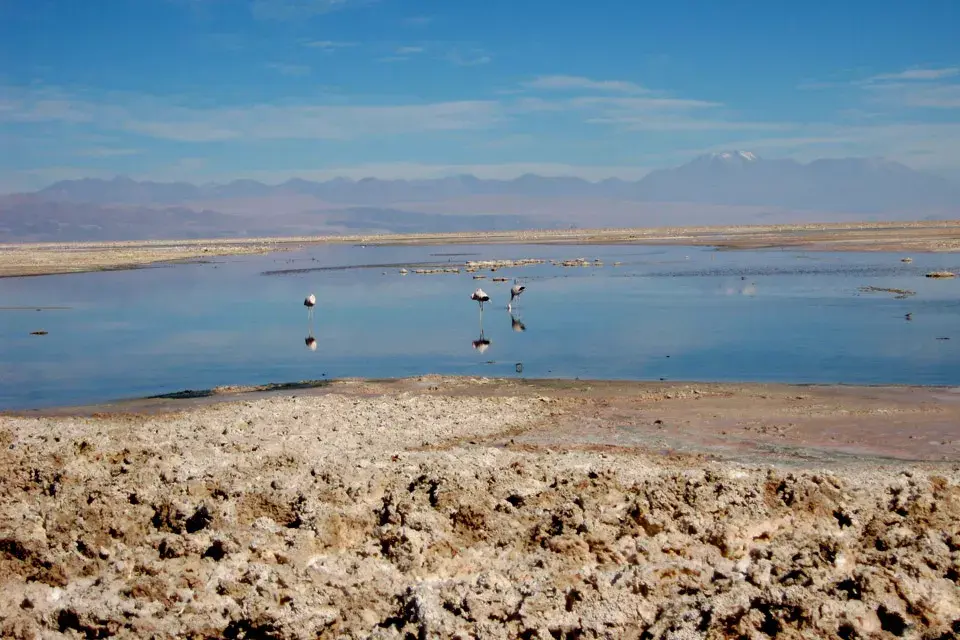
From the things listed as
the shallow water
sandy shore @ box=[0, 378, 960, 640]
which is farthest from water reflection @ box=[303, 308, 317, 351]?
sandy shore @ box=[0, 378, 960, 640]

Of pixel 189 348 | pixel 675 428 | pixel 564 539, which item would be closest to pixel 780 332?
pixel 675 428

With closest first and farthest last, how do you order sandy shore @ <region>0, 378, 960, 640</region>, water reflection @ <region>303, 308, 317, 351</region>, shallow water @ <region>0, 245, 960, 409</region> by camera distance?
sandy shore @ <region>0, 378, 960, 640</region>
shallow water @ <region>0, 245, 960, 409</region>
water reflection @ <region>303, 308, 317, 351</region>

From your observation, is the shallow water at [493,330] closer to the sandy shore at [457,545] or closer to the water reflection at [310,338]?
the water reflection at [310,338]

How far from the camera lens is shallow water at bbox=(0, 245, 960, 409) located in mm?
19359

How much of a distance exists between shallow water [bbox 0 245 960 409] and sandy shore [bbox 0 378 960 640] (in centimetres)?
892

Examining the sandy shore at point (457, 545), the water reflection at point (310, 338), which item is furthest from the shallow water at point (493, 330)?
the sandy shore at point (457, 545)

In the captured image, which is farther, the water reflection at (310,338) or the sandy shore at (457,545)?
the water reflection at (310,338)

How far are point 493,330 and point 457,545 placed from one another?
62.9 ft

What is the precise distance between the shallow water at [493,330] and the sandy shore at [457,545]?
892 cm

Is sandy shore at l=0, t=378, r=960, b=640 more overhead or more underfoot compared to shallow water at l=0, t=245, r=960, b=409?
more overhead

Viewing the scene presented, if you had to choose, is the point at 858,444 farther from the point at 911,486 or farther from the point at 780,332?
the point at 780,332

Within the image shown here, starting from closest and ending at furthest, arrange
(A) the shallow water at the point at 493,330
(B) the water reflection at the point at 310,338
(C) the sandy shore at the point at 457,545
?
1. (C) the sandy shore at the point at 457,545
2. (A) the shallow water at the point at 493,330
3. (B) the water reflection at the point at 310,338

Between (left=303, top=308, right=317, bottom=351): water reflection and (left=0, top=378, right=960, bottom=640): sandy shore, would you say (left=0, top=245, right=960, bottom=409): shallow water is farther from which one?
(left=0, top=378, right=960, bottom=640): sandy shore

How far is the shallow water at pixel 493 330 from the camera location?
1936 centimetres
